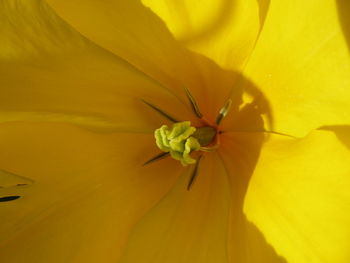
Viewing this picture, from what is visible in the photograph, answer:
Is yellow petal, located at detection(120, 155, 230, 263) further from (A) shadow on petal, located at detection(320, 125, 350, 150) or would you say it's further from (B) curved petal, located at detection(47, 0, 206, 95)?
(A) shadow on petal, located at detection(320, 125, 350, 150)

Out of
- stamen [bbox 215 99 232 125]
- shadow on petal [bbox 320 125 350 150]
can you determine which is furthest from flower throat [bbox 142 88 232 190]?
shadow on petal [bbox 320 125 350 150]

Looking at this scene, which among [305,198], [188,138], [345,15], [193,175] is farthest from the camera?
[193,175]

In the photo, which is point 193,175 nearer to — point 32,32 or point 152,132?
point 152,132

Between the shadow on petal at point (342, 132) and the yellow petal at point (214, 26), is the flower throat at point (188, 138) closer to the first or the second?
the yellow petal at point (214, 26)

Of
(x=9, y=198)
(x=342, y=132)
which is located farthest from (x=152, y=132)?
(x=342, y=132)

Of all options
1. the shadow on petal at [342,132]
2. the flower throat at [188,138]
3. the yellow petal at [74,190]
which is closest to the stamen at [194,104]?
the flower throat at [188,138]

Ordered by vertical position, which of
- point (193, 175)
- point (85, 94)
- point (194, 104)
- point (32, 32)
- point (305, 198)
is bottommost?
point (305, 198)

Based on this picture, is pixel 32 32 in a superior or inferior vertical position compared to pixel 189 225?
superior

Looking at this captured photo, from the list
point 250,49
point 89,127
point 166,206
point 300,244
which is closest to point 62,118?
point 89,127
